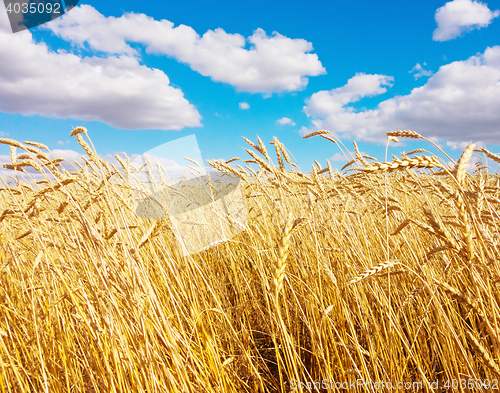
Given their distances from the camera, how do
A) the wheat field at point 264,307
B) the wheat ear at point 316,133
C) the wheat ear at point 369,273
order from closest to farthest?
1. the wheat ear at point 369,273
2. the wheat field at point 264,307
3. the wheat ear at point 316,133

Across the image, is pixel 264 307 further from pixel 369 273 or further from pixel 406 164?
pixel 406 164

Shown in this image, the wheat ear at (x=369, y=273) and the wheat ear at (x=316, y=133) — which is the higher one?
the wheat ear at (x=316, y=133)

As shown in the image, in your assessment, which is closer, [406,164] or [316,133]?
[406,164]

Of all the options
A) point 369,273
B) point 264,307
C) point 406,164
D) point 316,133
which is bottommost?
point 264,307

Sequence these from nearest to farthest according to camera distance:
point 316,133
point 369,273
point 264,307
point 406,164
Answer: point 406,164
point 369,273
point 264,307
point 316,133

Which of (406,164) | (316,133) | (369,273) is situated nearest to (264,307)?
(369,273)

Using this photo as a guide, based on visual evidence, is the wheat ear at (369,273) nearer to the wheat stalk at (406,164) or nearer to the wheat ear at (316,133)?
the wheat stalk at (406,164)

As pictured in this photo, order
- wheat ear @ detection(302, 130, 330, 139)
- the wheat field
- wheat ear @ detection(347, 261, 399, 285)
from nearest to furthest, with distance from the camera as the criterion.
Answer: wheat ear @ detection(347, 261, 399, 285), the wheat field, wheat ear @ detection(302, 130, 330, 139)

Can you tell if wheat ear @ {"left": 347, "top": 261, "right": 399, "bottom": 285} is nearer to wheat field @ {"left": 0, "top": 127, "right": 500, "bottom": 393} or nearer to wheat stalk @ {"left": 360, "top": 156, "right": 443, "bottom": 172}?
wheat field @ {"left": 0, "top": 127, "right": 500, "bottom": 393}

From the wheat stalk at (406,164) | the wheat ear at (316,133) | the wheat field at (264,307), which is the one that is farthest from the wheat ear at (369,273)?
the wheat ear at (316,133)

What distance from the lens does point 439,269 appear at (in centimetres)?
218

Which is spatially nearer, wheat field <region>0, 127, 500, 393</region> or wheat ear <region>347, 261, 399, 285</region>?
wheat ear <region>347, 261, 399, 285</region>

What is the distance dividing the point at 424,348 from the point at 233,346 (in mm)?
1175

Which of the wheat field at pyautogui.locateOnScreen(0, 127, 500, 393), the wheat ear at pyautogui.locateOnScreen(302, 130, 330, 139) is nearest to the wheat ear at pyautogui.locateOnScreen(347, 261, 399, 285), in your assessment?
the wheat field at pyautogui.locateOnScreen(0, 127, 500, 393)
